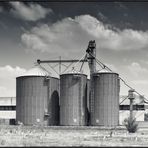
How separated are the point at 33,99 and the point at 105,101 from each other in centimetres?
1478

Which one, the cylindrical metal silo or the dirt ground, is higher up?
the cylindrical metal silo

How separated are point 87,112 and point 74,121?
414 cm

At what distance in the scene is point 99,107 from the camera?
66812mm

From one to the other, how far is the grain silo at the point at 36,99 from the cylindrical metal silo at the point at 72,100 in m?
3.36

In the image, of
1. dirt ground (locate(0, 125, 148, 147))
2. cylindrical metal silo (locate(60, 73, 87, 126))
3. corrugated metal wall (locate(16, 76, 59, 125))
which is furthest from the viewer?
corrugated metal wall (locate(16, 76, 59, 125))

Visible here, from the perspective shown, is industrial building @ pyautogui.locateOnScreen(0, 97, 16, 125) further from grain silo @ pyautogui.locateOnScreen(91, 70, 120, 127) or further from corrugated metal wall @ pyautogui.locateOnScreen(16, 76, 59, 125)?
grain silo @ pyautogui.locateOnScreen(91, 70, 120, 127)

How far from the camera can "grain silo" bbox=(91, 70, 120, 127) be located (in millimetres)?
66625

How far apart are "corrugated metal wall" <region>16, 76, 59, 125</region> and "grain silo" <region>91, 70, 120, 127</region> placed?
10.3 m

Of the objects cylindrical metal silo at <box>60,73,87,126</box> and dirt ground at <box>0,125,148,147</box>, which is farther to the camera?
cylindrical metal silo at <box>60,73,87,126</box>

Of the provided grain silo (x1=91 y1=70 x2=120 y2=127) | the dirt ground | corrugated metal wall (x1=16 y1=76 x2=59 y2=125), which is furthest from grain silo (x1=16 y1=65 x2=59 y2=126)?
the dirt ground

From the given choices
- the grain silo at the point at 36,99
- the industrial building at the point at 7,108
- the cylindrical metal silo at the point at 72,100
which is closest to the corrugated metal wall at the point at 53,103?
the grain silo at the point at 36,99

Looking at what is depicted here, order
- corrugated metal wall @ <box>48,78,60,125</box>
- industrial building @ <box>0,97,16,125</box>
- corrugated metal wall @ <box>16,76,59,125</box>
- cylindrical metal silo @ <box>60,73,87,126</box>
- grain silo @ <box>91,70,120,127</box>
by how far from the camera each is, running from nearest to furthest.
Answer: grain silo @ <box>91,70,120,127</box>
cylindrical metal silo @ <box>60,73,87,126</box>
corrugated metal wall @ <box>16,76,59,125</box>
corrugated metal wall @ <box>48,78,60,125</box>
industrial building @ <box>0,97,16,125</box>

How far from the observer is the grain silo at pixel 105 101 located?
66625mm

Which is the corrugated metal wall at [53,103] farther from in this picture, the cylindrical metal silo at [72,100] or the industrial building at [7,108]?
the industrial building at [7,108]
